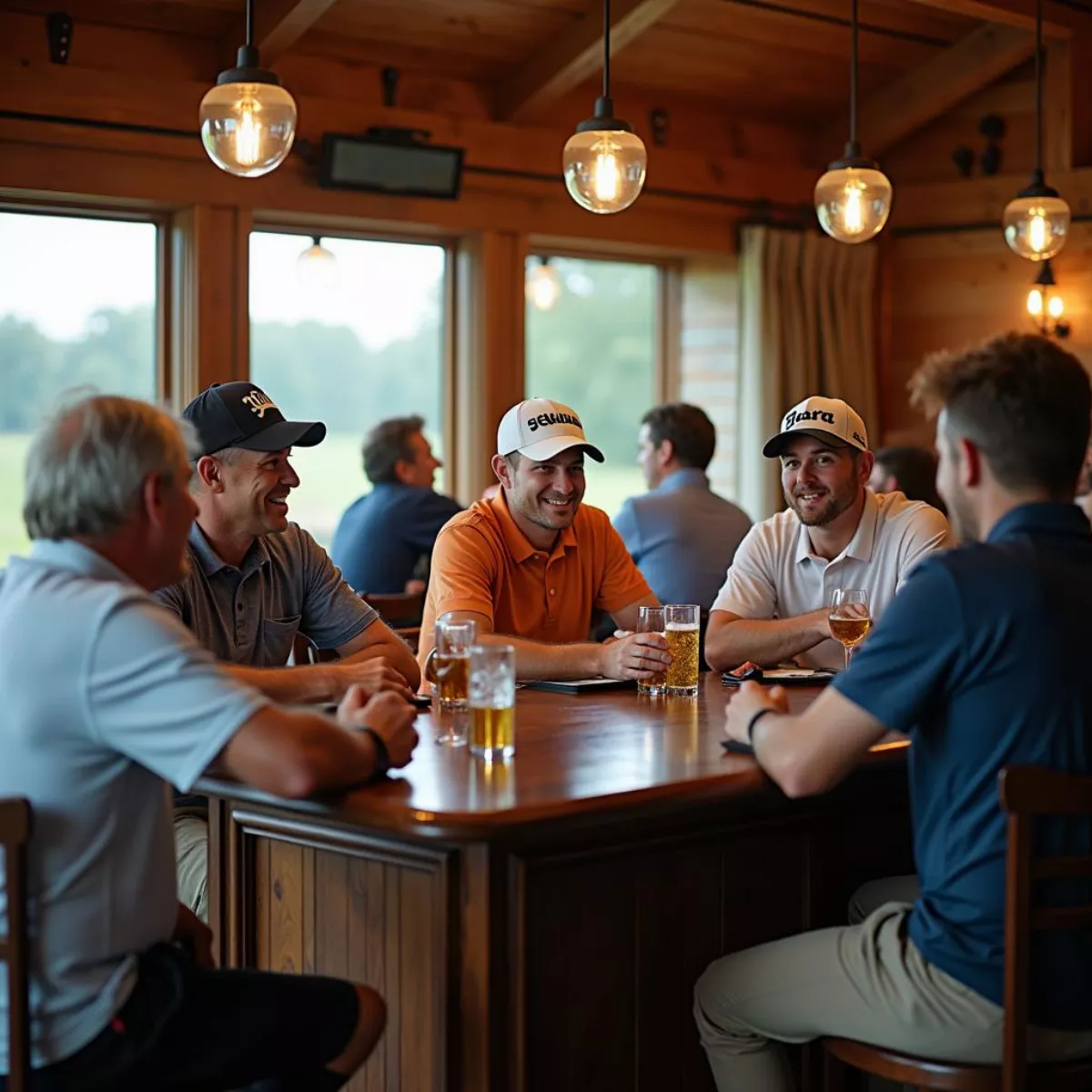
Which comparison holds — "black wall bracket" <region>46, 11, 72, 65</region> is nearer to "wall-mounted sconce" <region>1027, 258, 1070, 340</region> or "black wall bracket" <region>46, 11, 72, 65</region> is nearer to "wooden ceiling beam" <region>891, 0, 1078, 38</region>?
"wooden ceiling beam" <region>891, 0, 1078, 38</region>

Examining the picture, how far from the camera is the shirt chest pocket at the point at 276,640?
3.20 m

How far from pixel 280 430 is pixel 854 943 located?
62.0 inches

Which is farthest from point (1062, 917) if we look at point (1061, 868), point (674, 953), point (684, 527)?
point (684, 527)

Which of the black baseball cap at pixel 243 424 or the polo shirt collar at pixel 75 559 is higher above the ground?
the black baseball cap at pixel 243 424

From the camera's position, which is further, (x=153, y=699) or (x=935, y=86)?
(x=935, y=86)

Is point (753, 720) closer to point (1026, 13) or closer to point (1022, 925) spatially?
point (1022, 925)

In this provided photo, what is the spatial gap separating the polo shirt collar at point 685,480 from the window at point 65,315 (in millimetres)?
1913

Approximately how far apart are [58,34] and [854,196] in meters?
2.75

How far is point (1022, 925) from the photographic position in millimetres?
1979

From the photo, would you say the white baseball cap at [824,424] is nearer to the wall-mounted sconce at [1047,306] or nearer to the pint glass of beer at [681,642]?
the pint glass of beer at [681,642]

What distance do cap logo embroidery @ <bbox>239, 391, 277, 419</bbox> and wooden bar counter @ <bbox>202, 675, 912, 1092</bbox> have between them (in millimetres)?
881

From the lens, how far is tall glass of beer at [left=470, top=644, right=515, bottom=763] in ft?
7.43

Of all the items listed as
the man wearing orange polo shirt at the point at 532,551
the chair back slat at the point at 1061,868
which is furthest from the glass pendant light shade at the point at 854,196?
the chair back slat at the point at 1061,868

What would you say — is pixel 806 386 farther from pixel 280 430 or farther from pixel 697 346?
pixel 280 430
